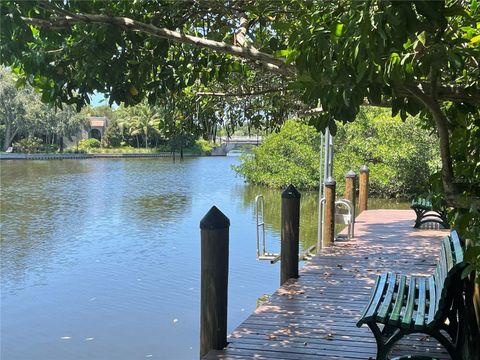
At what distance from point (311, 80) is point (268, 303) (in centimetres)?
385

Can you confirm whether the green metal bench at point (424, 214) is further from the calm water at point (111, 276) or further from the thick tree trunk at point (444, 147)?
the thick tree trunk at point (444, 147)

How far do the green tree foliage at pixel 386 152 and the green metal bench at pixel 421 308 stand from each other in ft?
59.6

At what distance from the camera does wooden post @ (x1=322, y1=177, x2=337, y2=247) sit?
380 inches

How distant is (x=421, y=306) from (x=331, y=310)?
1.81 meters

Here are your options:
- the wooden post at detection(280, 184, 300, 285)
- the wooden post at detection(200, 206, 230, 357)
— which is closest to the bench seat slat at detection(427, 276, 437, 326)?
the wooden post at detection(200, 206, 230, 357)

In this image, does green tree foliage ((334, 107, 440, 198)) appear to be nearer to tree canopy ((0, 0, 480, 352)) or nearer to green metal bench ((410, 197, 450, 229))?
green metal bench ((410, 197, 450, 229))

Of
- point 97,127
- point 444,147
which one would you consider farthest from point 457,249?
point 97,127

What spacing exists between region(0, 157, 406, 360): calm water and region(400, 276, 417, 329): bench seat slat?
4607 mm

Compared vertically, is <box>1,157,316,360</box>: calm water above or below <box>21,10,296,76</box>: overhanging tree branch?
below

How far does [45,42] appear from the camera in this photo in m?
5.34

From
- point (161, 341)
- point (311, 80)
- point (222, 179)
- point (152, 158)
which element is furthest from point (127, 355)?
point (152, 158)

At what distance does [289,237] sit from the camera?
7.18 metres

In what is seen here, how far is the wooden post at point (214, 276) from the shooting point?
185 inches

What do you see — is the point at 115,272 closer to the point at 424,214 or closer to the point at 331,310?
the point at 424,214
